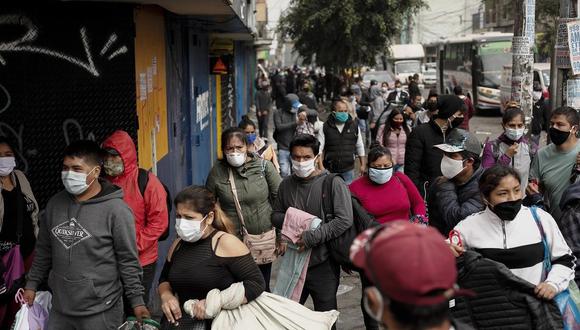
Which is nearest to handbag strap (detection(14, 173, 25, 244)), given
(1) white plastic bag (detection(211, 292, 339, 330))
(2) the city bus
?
(1) white plastic bag (detection(211, 292, 339, 330))

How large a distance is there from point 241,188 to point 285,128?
17.1ft

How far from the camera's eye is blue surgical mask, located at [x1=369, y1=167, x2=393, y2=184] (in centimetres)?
578

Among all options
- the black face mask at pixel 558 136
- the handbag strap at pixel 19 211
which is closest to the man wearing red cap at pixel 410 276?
the handbag strap at pixel 19 211

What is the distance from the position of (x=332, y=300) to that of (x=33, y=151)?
256 cm

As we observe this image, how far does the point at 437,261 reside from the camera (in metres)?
2.14

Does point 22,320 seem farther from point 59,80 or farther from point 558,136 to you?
point 558,136

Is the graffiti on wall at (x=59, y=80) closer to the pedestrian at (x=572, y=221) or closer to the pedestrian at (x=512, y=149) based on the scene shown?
the pedestrian at (x=512, y=149)

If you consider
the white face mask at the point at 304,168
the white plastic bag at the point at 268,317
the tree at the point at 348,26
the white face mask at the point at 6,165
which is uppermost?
the tree at the point at 348,26

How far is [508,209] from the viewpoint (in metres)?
4.27

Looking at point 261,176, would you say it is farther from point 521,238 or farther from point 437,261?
point 437,261

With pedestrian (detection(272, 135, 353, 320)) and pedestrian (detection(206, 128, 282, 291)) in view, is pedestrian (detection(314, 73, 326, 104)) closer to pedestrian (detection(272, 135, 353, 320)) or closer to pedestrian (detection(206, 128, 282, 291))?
pedestrian (detection(206, 128, 282, 291))

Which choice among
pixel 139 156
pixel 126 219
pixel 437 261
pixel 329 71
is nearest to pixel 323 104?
pixel 329 71

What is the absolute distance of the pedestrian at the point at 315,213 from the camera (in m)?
5.36

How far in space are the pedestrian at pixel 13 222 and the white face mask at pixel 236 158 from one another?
4.89 feet
